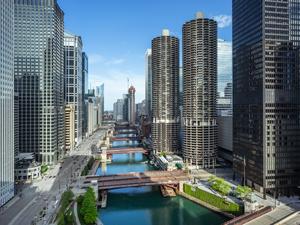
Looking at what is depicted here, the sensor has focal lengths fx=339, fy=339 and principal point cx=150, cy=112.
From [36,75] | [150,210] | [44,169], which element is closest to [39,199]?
[150,210]

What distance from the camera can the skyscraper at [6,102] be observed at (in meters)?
96.9

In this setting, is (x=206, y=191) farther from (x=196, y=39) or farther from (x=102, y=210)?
(x=196, y=39)

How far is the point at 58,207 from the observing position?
95.4m

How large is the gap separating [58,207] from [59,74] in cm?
10899

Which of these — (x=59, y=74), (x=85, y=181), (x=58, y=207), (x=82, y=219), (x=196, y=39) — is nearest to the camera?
(x=82, y=219)

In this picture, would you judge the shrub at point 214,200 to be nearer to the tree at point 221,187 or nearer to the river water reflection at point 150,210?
the river water reflection at point 150,210

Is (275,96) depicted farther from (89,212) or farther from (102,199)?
(89,212)

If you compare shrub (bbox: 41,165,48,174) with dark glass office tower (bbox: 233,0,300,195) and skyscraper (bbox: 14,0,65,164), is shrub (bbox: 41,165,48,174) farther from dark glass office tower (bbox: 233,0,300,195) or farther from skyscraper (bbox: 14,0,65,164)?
dark glass office tower (bbox: 233,0,300,195)

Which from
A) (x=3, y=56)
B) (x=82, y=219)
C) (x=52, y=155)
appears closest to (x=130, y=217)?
(x=82, y=219)

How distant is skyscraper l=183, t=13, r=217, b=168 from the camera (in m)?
165

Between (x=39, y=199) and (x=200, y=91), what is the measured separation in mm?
95132

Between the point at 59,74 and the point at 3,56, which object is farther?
the point at 59,74

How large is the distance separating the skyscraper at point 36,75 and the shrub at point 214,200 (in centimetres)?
8160

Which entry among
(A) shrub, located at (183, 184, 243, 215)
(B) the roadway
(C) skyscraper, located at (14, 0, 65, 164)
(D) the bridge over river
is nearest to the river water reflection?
(A) shrub, located at (183, 184, 243, 215)
